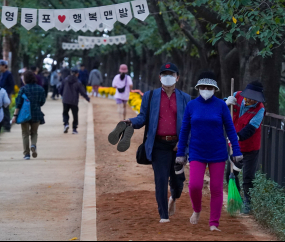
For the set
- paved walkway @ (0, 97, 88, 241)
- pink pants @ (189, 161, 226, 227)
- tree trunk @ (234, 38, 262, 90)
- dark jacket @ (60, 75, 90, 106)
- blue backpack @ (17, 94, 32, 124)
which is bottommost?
paved walkway @ (0, 97, 88, 241)

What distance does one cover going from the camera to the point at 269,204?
7.20 m

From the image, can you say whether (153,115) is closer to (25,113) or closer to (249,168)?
(249,168)

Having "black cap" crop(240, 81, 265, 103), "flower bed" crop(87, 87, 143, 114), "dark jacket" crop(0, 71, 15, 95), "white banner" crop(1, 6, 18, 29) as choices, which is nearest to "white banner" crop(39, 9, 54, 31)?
"white banner" crop(1, 6, 18, 29)

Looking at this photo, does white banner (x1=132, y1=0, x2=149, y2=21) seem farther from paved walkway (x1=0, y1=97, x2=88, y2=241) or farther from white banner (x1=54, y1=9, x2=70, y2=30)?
paved walkway (x1=0, y1=97, x2=88, y2=241)

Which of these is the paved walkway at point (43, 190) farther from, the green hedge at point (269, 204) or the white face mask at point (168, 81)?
the green hedge at point (269, 204)

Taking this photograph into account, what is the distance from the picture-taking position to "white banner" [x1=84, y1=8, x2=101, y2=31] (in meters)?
12.9

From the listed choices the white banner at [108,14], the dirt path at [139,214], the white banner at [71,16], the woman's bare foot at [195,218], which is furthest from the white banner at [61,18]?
the woman's bare foot at [195,218]

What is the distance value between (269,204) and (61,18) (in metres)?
7.59

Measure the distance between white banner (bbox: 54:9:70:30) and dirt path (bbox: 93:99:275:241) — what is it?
3224 mm

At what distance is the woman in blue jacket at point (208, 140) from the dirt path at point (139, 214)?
16.4 inches

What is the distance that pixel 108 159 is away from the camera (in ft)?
40.5

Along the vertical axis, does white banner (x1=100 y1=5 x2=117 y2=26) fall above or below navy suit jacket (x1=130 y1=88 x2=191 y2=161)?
above

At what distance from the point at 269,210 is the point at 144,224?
156 cm

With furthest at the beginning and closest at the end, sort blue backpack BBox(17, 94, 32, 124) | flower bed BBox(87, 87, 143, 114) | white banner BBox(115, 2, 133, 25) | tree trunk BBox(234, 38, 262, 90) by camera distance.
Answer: flower bed BBox(87, 87, 143, 114), white banner BBox(115, 2, 133, 25), blue backpack BBox(17, 94, 32, 124), tree trunk BBox(234, 38, 262, 90)
